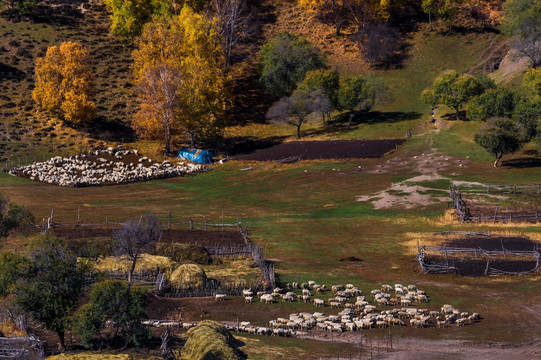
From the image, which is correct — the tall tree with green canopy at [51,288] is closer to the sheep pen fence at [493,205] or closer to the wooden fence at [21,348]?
the wooden fence at [21,348]

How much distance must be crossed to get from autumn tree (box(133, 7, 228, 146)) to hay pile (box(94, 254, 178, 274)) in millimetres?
58418

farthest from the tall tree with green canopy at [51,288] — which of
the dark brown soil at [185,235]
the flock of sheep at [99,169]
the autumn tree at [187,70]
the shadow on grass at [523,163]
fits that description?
the autumn tree at [187,70]

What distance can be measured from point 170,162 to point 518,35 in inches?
2419

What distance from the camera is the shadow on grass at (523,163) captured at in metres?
97.0

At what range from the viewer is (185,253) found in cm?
6594

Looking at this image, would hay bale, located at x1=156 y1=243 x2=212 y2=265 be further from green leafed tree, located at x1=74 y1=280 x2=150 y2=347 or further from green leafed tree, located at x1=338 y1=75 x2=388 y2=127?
green leafed tree, located at x1=338 y1=75 x2=388 y2=127

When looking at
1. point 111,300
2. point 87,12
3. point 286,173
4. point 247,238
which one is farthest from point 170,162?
point 111,300

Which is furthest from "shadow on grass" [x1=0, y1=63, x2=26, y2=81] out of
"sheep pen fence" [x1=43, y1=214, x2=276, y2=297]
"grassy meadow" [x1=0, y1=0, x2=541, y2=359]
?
"sheep pen fence" [x1=43, y1=214, x2=276, y2=297]

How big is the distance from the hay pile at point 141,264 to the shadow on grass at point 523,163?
175 feet

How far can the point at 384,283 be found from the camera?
199 feet

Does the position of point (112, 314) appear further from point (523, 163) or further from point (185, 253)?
point (523, 163)

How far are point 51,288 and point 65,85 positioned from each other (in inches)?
3350

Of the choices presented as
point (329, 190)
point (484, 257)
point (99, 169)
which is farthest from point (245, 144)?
point (484, 257)

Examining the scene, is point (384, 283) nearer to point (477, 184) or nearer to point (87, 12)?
point (477, 184)
